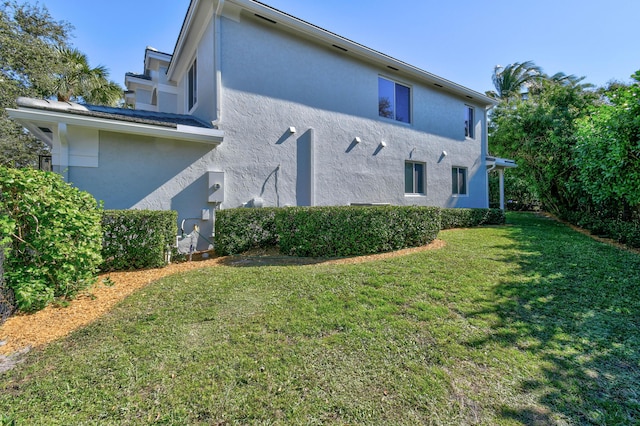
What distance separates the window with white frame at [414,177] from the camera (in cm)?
1199

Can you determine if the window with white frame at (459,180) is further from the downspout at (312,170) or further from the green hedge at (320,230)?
the downspout at (312,170)

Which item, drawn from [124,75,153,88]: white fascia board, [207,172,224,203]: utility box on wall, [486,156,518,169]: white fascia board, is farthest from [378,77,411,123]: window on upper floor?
[124,75,153,88]: white fascia board

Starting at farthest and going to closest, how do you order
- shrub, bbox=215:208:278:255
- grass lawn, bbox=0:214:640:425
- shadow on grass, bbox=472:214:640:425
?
shrub, bbox=215:208:278:255, shadow on grass, bbox=472:214:640:425, grass lawn, bbox=0:214:640:425

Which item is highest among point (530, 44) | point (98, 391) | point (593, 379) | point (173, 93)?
point (530, 44)

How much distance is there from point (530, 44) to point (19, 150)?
28939 millimetres

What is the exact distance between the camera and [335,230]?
6469 mm

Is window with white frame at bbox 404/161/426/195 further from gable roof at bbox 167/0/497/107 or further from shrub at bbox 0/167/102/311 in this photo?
shrub at bbox 0/167/102/311

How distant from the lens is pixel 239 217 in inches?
270

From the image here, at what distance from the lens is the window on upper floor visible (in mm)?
11232

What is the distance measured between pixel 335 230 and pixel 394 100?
775cm

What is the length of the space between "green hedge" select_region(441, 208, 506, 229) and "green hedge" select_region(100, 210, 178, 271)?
9.48m

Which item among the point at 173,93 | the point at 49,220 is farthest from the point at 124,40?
the point at 49,220

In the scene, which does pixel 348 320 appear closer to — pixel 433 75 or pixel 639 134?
pixel 639 134

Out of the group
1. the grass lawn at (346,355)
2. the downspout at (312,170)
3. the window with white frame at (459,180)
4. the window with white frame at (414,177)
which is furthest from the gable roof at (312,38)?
the grass lawn at (346,355)
